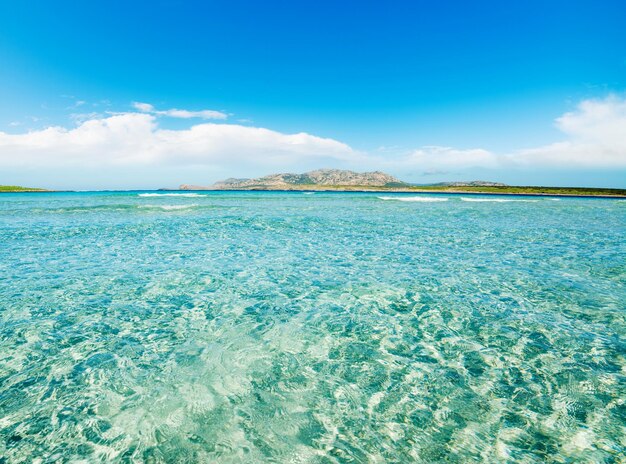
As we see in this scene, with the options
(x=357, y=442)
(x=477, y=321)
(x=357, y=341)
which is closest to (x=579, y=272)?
(x=477, y=321)

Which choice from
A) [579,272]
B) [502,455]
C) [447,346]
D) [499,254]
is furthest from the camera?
[499,254]

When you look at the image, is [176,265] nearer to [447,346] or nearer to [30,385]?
[30,385]

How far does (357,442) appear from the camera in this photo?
4.29 metres

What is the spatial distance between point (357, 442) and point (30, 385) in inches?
212

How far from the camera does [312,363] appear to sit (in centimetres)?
614

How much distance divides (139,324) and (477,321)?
8.11m

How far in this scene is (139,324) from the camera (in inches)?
303

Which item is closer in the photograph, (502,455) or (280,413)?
(502,455)

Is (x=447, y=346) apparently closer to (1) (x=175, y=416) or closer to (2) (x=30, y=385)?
(1) (x=175, y=416)

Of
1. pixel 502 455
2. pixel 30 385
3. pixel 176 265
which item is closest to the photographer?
pixel 502 455

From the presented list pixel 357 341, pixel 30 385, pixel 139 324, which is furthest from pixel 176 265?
pixel 357 341

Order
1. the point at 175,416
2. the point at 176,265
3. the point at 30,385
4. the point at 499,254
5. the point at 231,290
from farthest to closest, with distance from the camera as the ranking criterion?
the point at 499,254 < the point at 176,265 < the point at 231,290 < the point at 30,385 < the point at 175,416

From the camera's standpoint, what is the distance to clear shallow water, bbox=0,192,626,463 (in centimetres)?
427

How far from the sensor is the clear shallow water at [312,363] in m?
4.27
